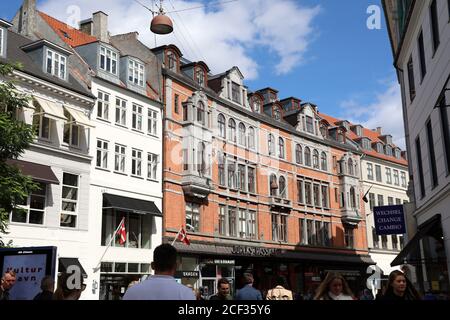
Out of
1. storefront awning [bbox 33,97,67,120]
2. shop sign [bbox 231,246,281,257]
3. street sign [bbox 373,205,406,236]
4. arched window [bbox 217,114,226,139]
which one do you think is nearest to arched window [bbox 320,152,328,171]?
shop sign [bbox 231,246,281,257]

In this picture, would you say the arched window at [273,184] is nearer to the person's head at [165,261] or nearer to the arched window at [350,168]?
the arched window at [350,168]

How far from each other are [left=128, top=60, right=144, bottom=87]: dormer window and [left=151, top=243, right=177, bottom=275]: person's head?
101 ft

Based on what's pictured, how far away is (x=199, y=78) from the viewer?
40.8 metres

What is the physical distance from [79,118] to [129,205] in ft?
18.8

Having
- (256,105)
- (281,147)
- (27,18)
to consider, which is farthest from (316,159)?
(27,18)

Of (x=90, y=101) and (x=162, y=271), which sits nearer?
(x=162, y=271)

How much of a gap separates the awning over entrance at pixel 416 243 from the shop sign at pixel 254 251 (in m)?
20.1

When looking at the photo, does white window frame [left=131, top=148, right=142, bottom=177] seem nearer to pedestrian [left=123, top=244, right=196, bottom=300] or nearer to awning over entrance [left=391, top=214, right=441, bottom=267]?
awning over entrance [left=391, top=214, right=441, bottom=267]

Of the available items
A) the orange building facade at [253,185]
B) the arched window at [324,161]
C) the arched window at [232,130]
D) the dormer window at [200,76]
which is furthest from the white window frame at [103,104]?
the arched window at [324,161]

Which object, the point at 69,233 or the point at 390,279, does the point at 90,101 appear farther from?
the point at 390,279

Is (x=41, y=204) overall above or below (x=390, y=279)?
above

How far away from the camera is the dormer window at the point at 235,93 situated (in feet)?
143
